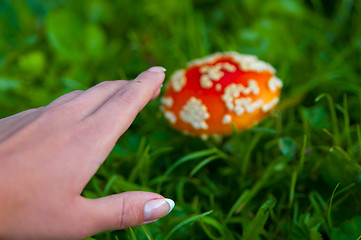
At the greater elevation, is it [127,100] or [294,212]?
[127,100]

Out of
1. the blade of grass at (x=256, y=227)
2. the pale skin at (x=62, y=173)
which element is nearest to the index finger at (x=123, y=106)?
the pale skin at (x=62, y=173)

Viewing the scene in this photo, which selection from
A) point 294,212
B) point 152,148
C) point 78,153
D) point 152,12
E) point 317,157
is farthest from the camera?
point 152,12

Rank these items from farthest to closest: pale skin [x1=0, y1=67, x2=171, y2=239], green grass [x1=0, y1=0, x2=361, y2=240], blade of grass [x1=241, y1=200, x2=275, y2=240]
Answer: green grass [x1=0, y1=0, x2=361, y2=240], blade of grass [x1=241, y1=200, x2=275, y2=240], pale skin [x1=0, y1=67, x2=171, y2=239]

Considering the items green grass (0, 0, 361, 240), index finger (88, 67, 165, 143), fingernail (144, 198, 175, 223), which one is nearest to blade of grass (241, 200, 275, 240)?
green grass (0, 0, 361, 240)

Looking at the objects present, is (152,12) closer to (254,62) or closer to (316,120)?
(254,62)

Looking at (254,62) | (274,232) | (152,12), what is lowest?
(274,232)

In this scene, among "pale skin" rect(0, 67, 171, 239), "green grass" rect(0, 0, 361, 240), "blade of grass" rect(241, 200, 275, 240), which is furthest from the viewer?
"green grass" rect(0, 0, 361, 240)

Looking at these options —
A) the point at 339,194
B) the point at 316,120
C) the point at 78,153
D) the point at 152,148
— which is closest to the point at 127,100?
the point at 78,153

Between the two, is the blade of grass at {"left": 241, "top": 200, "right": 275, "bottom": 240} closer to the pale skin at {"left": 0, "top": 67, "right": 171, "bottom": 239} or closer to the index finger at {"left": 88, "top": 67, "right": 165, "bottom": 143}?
the pale skin at {"left": 0, "top": 67, "right": 171, "bottom": 239}

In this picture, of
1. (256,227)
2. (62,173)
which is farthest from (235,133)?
(62,173)
